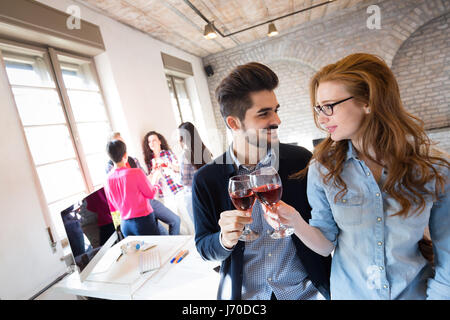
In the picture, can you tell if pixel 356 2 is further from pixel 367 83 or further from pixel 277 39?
pixel 367 83

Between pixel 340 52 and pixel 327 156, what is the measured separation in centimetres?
519

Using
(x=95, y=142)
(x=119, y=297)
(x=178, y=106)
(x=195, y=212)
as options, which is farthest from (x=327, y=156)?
(x=178, y=106)

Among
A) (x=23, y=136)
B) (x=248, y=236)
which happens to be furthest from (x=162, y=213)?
(x=248, y=236)

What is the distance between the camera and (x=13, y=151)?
2.00 m

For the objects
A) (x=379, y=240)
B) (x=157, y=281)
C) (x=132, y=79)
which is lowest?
(x=157, y=281)

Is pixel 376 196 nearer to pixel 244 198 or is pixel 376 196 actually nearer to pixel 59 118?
pixel 244 198

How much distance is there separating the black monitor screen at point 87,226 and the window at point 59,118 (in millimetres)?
1008

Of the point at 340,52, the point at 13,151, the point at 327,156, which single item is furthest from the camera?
the point at 340,52

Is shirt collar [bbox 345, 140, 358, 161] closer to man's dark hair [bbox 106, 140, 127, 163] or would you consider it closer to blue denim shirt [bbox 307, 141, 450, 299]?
blue denim shirt [bbox 307, 141, 450, 299]

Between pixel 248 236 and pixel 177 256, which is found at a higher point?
pixel 248 236

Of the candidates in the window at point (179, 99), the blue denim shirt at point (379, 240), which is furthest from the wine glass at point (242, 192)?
the window at point (179, 99)

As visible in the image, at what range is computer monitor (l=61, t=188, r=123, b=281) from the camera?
143 centimetres

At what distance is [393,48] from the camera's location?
4.69 meters

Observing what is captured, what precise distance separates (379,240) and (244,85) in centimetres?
85
